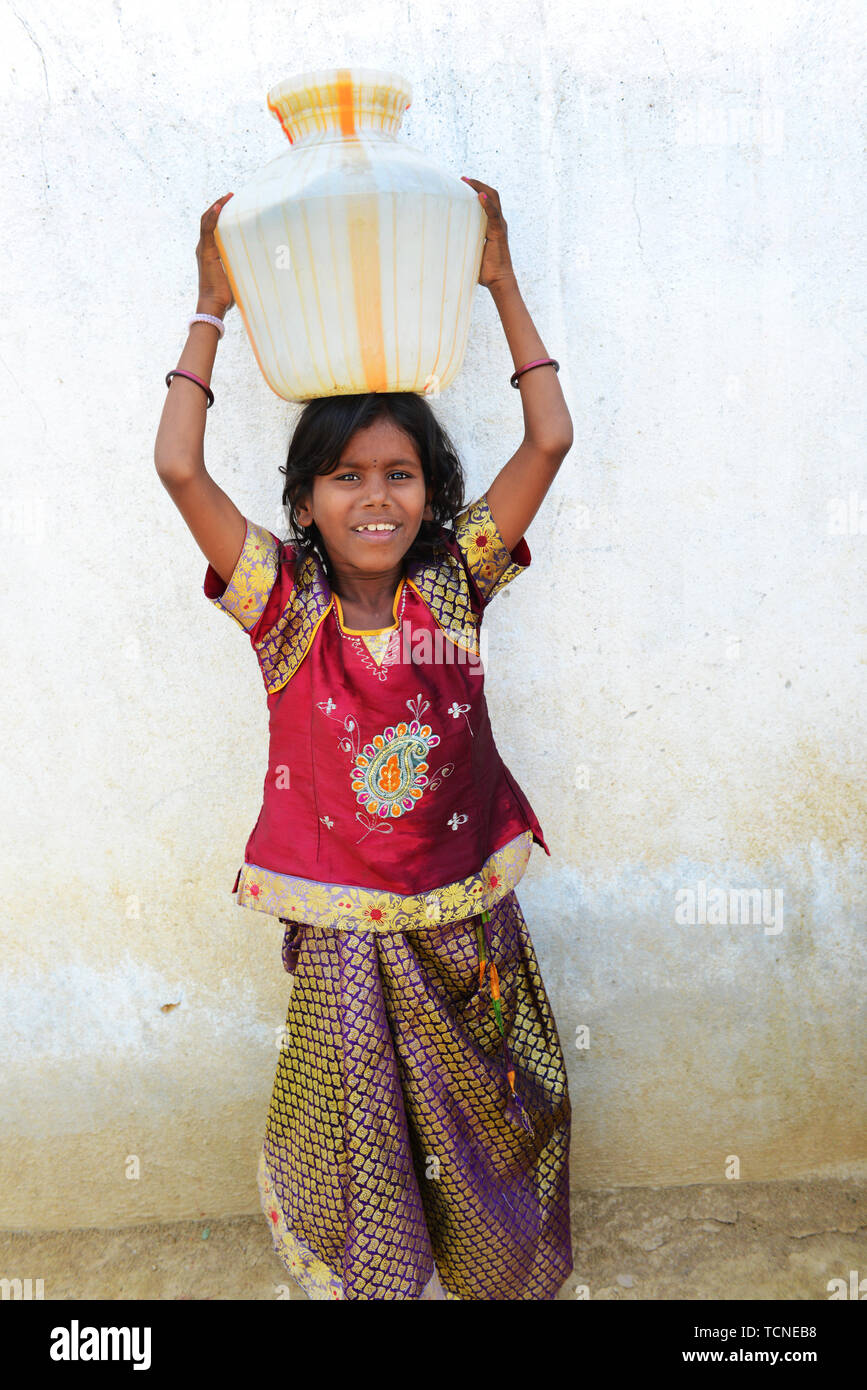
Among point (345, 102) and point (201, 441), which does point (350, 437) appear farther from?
point (345, 102)

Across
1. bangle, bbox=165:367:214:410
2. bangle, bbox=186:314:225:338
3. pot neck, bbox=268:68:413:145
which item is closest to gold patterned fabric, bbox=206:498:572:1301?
bangle, bbox=165:367:214:410

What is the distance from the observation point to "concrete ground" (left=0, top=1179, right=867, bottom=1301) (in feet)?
7.41

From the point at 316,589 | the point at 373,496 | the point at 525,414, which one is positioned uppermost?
the point at 525,414

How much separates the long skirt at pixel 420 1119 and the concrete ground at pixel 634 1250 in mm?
282

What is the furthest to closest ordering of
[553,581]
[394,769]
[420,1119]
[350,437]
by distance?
[553,581], [420,1119], [394,769], [350,437]

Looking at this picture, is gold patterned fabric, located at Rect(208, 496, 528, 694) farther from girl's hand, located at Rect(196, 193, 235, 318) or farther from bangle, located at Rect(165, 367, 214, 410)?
girl's hand, located at Rect(196, 193, 235, 318)

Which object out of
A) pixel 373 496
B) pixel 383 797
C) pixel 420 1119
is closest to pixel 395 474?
pixel 373 496

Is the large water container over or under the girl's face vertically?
over

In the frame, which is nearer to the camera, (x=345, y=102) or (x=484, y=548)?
(x=345, y=102)

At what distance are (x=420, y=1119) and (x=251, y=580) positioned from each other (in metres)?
1.02

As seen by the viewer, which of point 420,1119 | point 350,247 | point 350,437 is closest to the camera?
point 350,247

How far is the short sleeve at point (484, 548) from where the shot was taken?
5.92 feet

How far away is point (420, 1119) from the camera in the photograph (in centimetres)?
190

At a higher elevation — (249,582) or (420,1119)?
(249,582)
